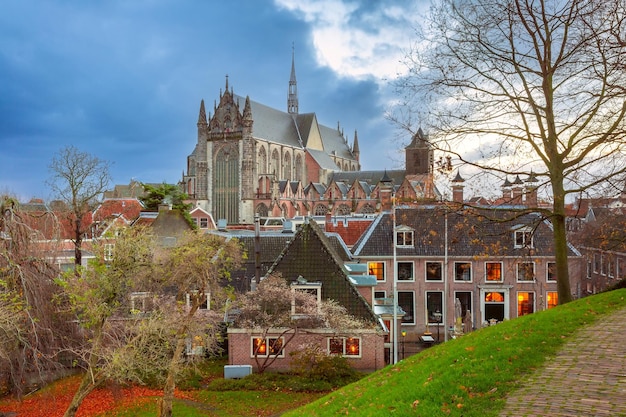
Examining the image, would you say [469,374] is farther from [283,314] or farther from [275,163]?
[275,163]

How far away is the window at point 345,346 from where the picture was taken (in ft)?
77.6

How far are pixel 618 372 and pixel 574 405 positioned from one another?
70.6 inches

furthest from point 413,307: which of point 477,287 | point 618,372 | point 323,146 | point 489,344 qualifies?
point 323,146

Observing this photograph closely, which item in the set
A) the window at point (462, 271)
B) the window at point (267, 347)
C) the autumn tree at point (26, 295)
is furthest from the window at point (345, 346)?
the window at point (462, 271)

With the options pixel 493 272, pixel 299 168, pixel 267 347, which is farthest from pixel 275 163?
pixel 267 347

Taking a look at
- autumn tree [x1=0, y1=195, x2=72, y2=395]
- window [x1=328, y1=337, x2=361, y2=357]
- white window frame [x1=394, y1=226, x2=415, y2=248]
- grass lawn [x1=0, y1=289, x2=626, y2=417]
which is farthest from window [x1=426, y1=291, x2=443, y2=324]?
autumn tree [x1=0, y1=195, x2=72, y2=395]

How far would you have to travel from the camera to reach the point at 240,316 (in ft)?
80.0

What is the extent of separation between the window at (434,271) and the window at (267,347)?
14854 mm

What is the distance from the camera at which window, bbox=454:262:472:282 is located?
3569 centimetres

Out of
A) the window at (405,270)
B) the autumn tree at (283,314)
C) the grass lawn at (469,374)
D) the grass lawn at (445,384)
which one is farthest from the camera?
the window at (405,270)

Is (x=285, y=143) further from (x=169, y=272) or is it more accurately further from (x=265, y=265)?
(x=169, y=272)

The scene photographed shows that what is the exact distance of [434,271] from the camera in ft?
117

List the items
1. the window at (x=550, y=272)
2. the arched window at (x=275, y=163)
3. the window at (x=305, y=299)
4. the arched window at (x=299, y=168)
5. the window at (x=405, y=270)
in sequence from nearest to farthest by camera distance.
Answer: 1. the window at (x=305, y=299)
2. the window at (x=550, y=272)
3. the window at (x=405, y=270)
4. the arched window at (x=275, y=163)
5. the arched window at (x=299, y=168)

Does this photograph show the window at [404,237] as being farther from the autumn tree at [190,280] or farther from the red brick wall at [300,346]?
the autumn tree at [190,280]
